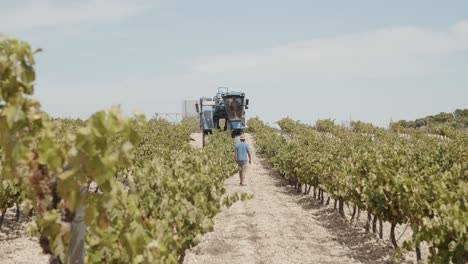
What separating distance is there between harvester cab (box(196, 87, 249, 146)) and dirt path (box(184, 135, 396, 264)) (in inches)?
448

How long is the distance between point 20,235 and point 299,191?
9159 mm

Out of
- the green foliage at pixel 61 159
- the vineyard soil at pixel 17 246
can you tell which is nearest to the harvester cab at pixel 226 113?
the vineyard soil at pixel 17 246

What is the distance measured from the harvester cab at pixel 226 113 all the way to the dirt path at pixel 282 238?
11.4 meters

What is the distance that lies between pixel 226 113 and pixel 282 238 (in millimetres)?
17581

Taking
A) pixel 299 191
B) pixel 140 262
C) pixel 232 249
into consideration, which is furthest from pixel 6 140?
pixel 299 191

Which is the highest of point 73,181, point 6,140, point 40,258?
point 6,140

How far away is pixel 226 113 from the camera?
26.8 metres

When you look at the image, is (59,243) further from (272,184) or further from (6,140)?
(272,184)

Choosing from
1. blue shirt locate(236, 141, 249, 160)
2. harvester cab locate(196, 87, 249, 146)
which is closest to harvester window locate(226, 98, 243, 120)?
harvester cab locate(196, 87, 249, 146)

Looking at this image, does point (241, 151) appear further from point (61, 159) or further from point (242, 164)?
point (61, 159)

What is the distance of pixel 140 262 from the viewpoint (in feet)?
9.97

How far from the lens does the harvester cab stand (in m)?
25.0

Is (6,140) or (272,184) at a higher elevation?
(6,140)

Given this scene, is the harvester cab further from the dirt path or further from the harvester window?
the dirt path
